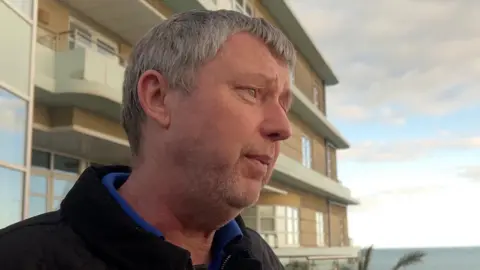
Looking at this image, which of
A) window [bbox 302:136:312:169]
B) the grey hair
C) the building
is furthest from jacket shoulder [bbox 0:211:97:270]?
window [bbox 302:136:312:169]

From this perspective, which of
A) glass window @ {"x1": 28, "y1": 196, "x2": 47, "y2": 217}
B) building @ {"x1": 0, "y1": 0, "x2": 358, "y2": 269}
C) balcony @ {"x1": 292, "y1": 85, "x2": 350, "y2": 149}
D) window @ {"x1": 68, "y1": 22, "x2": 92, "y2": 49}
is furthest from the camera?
balcony @ {"x1": 292, "y1": 85, "x2": 350, "y2": 149}

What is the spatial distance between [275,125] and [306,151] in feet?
93.3

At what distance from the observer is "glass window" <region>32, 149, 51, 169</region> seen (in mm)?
12859

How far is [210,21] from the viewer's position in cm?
182

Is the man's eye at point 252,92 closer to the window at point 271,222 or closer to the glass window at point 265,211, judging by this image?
the window at point 271,222

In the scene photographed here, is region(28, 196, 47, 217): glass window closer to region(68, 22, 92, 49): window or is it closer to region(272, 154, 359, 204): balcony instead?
region(68, 22, 92, 49): window

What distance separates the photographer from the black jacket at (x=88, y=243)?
160cm

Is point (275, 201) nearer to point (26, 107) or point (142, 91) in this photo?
point (26, 107)

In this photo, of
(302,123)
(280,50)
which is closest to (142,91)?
(280,50)

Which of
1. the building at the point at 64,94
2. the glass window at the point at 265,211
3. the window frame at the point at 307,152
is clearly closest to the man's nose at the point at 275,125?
the building at the point at 64,94

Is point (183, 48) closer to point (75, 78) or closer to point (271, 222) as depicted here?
point (75, 78)

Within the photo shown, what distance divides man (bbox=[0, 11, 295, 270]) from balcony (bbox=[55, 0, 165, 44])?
11.5 metres

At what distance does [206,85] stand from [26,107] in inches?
331

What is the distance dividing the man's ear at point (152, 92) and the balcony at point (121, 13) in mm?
11535
